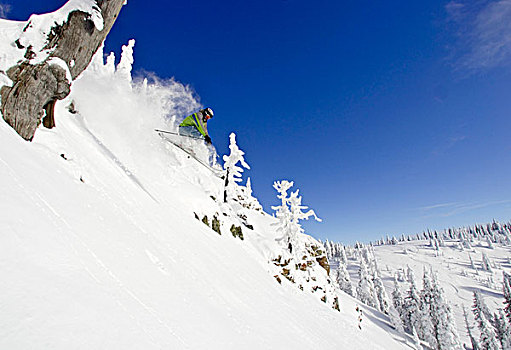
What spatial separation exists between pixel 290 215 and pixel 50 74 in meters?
23.9

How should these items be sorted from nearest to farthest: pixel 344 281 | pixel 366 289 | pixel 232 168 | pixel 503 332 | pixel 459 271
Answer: pixel 232 168 → pixel 503 332 → pixel 366 289 → pixel 344 281 → pixel 459 271

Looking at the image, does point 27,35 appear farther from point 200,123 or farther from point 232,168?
point 232,168

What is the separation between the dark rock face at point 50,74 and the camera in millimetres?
6922

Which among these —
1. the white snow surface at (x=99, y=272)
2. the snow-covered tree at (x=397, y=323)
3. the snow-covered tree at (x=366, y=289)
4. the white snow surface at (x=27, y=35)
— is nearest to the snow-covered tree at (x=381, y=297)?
the snow-covered tree at (x=366, y=289)

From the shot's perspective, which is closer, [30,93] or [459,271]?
[30,93]

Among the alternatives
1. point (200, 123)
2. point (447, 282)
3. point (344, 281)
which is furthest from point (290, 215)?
point (447, 282)

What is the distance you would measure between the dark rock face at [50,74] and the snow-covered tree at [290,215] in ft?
74.0

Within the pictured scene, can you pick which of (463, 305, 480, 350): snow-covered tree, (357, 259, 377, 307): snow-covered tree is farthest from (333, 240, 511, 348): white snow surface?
(357, 259, 377, 307): snow-covered tree

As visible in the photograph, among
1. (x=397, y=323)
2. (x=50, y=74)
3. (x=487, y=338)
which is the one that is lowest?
(x=487, y=338)

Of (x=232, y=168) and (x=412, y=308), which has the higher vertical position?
(x=232, y=168)

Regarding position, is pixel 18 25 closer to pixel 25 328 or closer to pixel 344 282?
pixel 25 328

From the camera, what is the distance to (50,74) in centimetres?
786

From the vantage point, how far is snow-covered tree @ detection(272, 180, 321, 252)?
27328mm

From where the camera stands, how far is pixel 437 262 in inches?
6521
